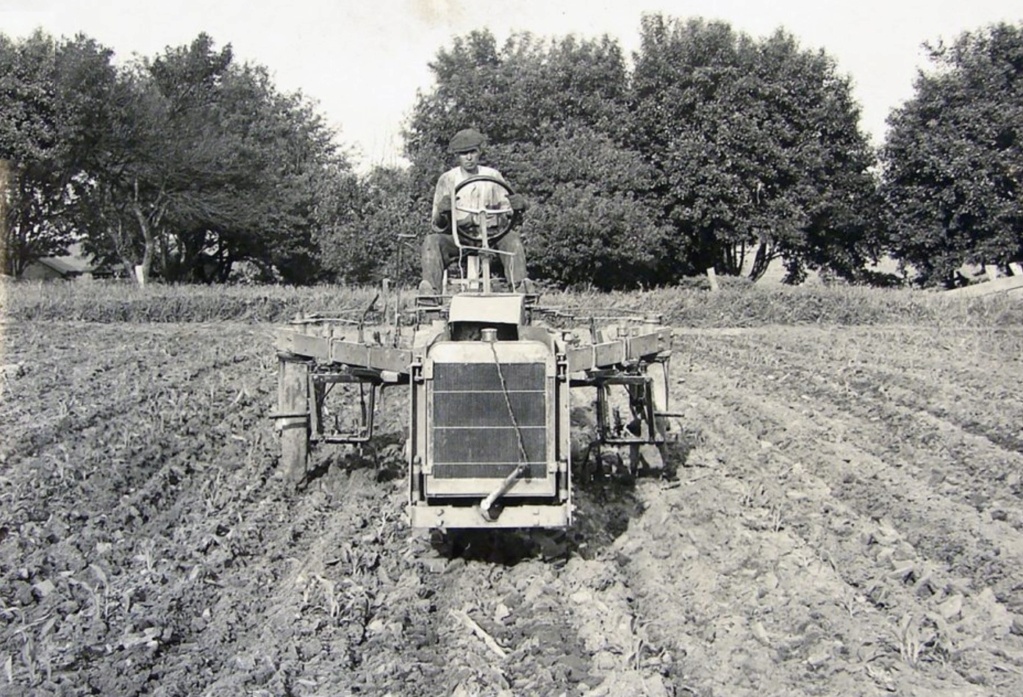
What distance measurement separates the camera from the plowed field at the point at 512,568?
5.45 metres

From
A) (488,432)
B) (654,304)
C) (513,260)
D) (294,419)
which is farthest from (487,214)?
(654,304)

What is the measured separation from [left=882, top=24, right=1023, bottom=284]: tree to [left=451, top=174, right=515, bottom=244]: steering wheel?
24482 mm

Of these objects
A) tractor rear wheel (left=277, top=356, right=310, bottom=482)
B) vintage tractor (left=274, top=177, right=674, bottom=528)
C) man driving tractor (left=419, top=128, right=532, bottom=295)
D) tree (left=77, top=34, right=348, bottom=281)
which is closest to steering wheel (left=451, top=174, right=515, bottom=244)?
man driving tractor (left=419, top=128, right=532, bottom=295)

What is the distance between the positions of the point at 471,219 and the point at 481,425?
253 centimetres

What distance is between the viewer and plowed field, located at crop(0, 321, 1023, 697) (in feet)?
17.9

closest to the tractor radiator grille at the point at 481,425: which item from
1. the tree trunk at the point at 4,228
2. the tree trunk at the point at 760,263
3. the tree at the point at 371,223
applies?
the tree trunk at the point at 4,228

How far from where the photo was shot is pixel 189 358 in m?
16.5

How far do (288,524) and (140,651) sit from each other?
249 cm

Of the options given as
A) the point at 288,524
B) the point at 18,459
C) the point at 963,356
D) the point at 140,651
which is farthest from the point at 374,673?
the point at 963,356

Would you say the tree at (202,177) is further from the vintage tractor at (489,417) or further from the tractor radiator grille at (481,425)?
the tractor radiator grille at (481,425)

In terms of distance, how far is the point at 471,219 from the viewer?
866 centimetres

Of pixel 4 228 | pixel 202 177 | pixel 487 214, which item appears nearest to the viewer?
pixel 487 214

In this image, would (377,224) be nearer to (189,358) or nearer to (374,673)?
(189,358)

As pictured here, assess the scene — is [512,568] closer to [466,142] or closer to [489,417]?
[489,417]
